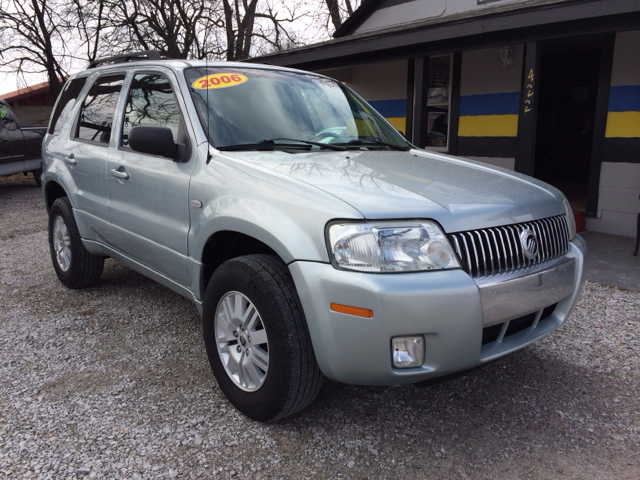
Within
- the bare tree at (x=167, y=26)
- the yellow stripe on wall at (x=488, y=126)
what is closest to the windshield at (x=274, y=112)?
the yellow stripe on wall at (x=488, y=126)

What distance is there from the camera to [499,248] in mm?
2438

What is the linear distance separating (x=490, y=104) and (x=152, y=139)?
7.55 m

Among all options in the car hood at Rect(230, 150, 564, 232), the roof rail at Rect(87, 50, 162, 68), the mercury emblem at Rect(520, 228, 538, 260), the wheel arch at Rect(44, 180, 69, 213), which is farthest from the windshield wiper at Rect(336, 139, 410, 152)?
the wheel arch at Rect(44, 180, 69, 213)

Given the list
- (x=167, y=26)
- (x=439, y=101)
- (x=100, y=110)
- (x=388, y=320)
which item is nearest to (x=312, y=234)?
(x=388, y=320)

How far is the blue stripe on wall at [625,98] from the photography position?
711cm

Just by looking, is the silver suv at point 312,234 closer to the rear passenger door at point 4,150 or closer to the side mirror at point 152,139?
the side mirror at point 152,139

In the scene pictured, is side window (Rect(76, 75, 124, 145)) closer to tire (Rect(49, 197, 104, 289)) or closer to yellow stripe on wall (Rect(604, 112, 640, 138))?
tire (Rect(49, 197, 104, 289))

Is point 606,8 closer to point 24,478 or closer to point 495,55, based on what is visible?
point 495,55

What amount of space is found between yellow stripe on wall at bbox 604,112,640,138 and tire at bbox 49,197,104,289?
6.76 meters

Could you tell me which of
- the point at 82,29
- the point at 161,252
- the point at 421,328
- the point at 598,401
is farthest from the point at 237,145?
the point at 82,29

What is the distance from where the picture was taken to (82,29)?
19188mm

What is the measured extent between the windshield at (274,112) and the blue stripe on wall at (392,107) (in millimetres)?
7137

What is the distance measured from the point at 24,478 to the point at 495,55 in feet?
29.2

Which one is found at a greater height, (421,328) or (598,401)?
(421,328)
